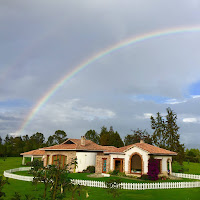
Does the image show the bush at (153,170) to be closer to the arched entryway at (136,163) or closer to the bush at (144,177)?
the bush at (144,177)

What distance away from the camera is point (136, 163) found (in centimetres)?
3312

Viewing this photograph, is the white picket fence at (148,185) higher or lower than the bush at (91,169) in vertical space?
lower

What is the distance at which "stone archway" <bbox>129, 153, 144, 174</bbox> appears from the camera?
32.6m

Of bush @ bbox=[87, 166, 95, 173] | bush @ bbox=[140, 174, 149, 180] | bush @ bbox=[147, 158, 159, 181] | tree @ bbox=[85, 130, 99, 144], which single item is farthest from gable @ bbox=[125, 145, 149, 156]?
tree @ bbox=[85, 130, 99, 144]

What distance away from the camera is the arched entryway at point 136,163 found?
107 feet

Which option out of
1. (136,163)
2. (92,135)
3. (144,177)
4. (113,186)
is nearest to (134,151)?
(136,163)

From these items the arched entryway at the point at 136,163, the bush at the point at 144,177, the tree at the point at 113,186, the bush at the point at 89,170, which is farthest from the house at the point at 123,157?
the tree at the point at 113,186

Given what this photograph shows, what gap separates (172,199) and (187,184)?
7634 millimetres

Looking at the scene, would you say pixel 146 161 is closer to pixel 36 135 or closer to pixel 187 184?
pixel 187 184

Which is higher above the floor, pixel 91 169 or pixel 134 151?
pixel 134 151

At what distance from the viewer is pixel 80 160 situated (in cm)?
3806

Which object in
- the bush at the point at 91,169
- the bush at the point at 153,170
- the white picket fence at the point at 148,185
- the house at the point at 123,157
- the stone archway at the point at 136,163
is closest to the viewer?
the white picket fence at the point at 148,185

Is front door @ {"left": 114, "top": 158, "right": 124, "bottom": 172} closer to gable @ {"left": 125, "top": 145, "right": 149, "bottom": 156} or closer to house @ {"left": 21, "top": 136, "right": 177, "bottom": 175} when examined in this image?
house @ {"left": 21, "top": 136, "right": 177, "bottom": 175}

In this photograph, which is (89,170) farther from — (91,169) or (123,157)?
(123,157)
